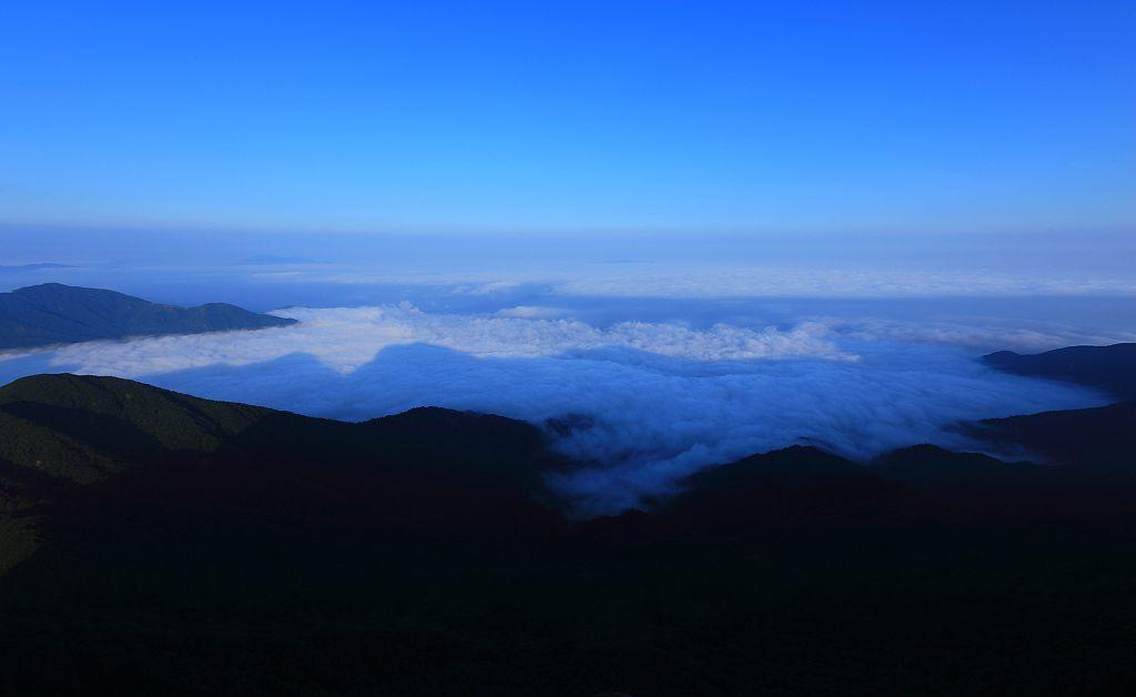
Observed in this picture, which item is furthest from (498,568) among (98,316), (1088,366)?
(98,316)

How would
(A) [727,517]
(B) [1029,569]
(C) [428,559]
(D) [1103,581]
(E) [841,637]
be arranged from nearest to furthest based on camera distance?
(E) [841,637]
(D) [1103,581]
(B) [1029,569]
(C) [428,559]
(A) [727,517]

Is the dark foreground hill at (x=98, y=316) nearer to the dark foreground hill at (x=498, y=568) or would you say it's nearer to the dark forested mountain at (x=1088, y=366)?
the dark foreground hill at (x=498, y=568)

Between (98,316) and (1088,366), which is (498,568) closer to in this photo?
(1088,366)

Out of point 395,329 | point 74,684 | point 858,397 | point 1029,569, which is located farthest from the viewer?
point 395,329

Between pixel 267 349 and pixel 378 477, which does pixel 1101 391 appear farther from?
pixel 267 349

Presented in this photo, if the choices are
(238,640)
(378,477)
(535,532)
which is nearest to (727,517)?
(535,532)
